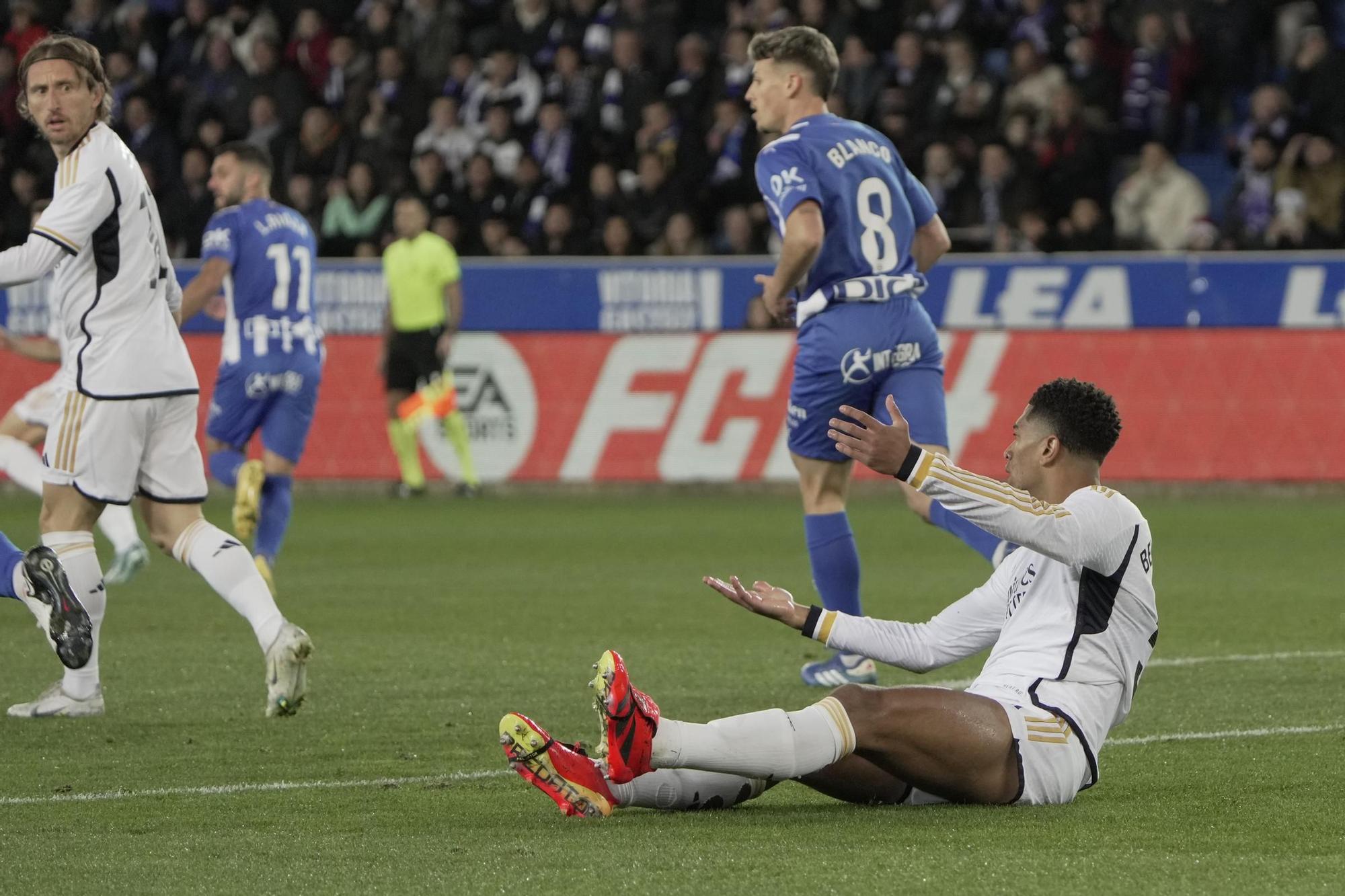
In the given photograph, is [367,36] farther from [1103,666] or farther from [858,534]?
[1103,666]

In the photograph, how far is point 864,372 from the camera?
783 centimetres

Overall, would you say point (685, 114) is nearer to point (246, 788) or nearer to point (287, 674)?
point (287, 674)

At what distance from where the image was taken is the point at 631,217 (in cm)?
1934

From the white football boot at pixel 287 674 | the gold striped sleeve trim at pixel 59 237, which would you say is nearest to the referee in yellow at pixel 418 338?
the gold striped sleeve trim at pixel 59 237

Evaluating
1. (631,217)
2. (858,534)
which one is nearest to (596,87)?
(631,217)

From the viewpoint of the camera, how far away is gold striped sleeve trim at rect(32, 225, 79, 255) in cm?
663

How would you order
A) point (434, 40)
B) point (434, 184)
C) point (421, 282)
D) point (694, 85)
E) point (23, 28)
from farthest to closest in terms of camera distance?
point (23, 28)
point (434, 40)
point (434, 184)
point (694, 85)
point (421, 282)

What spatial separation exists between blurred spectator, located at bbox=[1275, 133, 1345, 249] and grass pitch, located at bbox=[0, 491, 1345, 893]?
531 cm

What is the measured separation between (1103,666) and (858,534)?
9108 mm

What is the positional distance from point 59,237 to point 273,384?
4.67 metres

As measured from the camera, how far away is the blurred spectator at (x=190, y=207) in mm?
20984

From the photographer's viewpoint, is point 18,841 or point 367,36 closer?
point 18,841

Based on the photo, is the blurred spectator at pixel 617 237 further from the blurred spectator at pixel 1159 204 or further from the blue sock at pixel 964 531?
the blue sock at pixel 964 531

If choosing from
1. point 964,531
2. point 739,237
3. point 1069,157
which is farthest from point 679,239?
point 964,531
